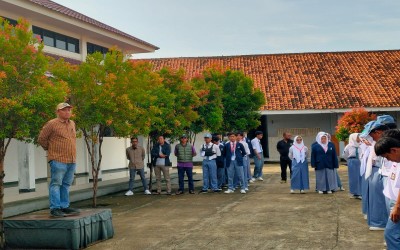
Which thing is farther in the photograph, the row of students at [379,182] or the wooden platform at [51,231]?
the wooden platform at [51,231]

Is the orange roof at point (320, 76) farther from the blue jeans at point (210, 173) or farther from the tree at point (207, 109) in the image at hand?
the blue jeans at point (210, 173)

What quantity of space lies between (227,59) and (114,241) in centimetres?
3211

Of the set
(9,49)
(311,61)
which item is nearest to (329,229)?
(9,49)

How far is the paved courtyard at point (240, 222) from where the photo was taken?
29.1 feet

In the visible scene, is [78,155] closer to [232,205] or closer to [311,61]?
[232,205]

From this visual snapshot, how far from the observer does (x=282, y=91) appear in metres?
A: 34.8

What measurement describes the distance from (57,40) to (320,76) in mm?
21507

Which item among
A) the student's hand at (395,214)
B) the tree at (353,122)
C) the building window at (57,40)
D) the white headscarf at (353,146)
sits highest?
the building window at (57,40)

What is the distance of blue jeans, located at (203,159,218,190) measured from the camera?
17.2 meters

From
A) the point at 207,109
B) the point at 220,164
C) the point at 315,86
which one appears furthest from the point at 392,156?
the point at 315,86

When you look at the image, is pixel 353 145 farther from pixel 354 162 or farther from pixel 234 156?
pixel 234 156

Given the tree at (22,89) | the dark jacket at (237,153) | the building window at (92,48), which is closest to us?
the tree at (22,89)

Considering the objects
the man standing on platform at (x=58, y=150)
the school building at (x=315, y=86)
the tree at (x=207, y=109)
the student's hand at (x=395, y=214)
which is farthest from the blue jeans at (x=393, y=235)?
the school building at (x=315, y=86)

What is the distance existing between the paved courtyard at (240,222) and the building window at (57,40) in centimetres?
594
